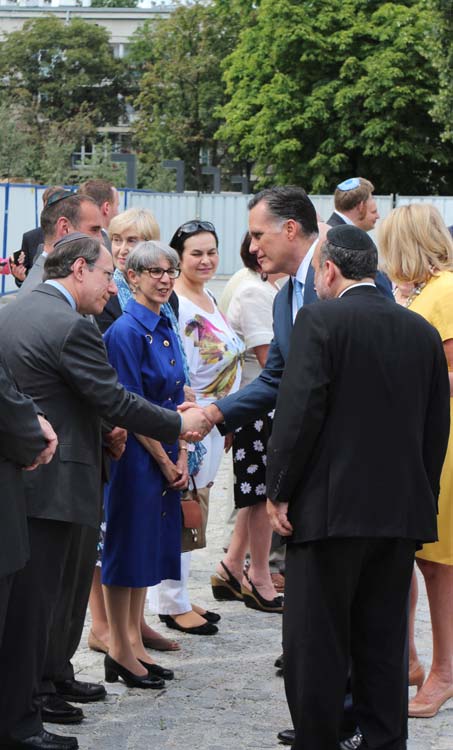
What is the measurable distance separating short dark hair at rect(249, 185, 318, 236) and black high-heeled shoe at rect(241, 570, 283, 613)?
247 centimetres

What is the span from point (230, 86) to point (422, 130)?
9.04m

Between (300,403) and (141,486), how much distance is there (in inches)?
63.5

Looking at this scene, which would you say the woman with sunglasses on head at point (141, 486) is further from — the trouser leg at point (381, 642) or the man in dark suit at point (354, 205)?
the trouser leg at point (381, 642)

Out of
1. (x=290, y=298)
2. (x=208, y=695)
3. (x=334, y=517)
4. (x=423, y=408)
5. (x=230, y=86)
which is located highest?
(x=230, y=86)

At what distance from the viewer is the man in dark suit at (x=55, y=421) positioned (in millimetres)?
4738

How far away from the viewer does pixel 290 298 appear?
5.35m

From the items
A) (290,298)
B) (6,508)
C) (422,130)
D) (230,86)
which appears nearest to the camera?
(6,508)

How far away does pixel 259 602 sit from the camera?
7051mm

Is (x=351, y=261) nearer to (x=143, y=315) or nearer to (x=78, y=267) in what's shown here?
(x=78, y=267)

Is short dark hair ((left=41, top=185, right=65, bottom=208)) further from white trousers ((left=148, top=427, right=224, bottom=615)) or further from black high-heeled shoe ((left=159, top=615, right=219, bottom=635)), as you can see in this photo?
black high-heeled shoe ((left=159, top=615, right=219, bottom=635))

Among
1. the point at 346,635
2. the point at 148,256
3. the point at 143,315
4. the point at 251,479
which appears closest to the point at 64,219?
the point at 148,256

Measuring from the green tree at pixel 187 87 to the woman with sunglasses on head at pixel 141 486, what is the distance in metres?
63.2

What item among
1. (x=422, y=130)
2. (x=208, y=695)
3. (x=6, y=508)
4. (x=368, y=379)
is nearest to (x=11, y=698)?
(x=6, y=508)

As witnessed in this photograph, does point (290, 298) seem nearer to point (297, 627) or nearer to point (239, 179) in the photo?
point (297, 627)
